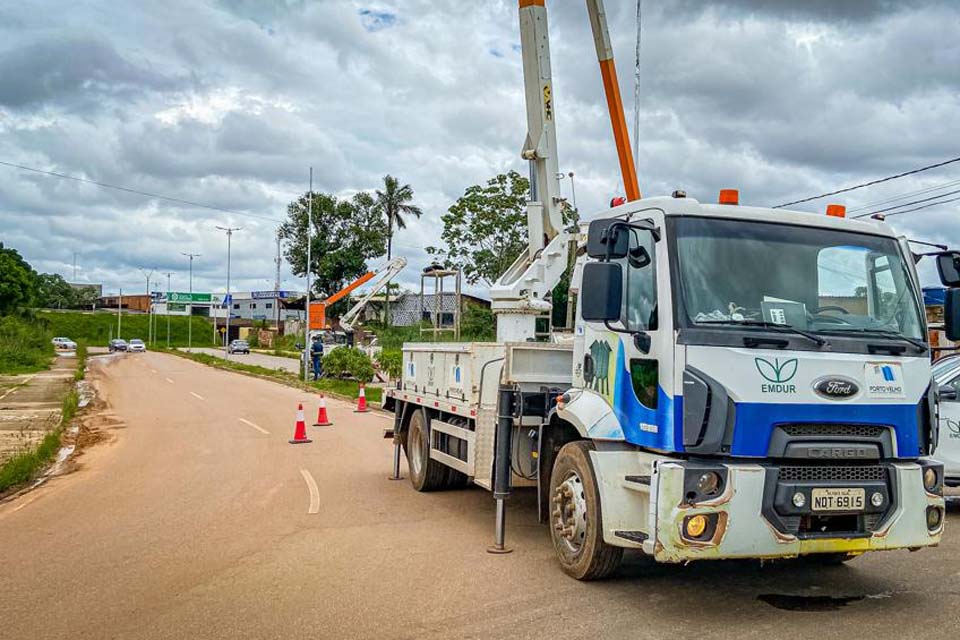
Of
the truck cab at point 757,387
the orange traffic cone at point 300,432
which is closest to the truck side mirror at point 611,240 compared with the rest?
the truck cab at point 757,387

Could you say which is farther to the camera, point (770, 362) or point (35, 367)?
point (35, 367)

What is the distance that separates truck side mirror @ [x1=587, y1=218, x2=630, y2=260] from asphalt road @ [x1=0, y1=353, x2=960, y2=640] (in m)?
2.39

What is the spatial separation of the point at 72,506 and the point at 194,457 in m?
4.12

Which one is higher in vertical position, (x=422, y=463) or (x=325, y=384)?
(x=422, y=463)

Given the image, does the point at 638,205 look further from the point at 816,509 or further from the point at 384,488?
the point at 384,488

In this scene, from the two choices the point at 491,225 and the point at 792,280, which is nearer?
the point at 792,280

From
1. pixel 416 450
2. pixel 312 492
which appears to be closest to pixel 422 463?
pixel 416 450

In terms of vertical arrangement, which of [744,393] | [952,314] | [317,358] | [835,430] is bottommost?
[317,358]

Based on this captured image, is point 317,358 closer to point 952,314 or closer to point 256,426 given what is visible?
point 256,426

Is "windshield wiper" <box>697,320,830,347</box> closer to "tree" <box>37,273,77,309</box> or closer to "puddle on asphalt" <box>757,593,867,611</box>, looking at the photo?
"puddle on asphalt" <box>757,593,867,611</box>

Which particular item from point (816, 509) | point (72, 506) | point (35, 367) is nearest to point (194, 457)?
point (72, 506)

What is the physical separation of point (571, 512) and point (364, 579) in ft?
5.37

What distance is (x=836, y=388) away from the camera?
5516 mm

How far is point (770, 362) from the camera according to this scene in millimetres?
5480
